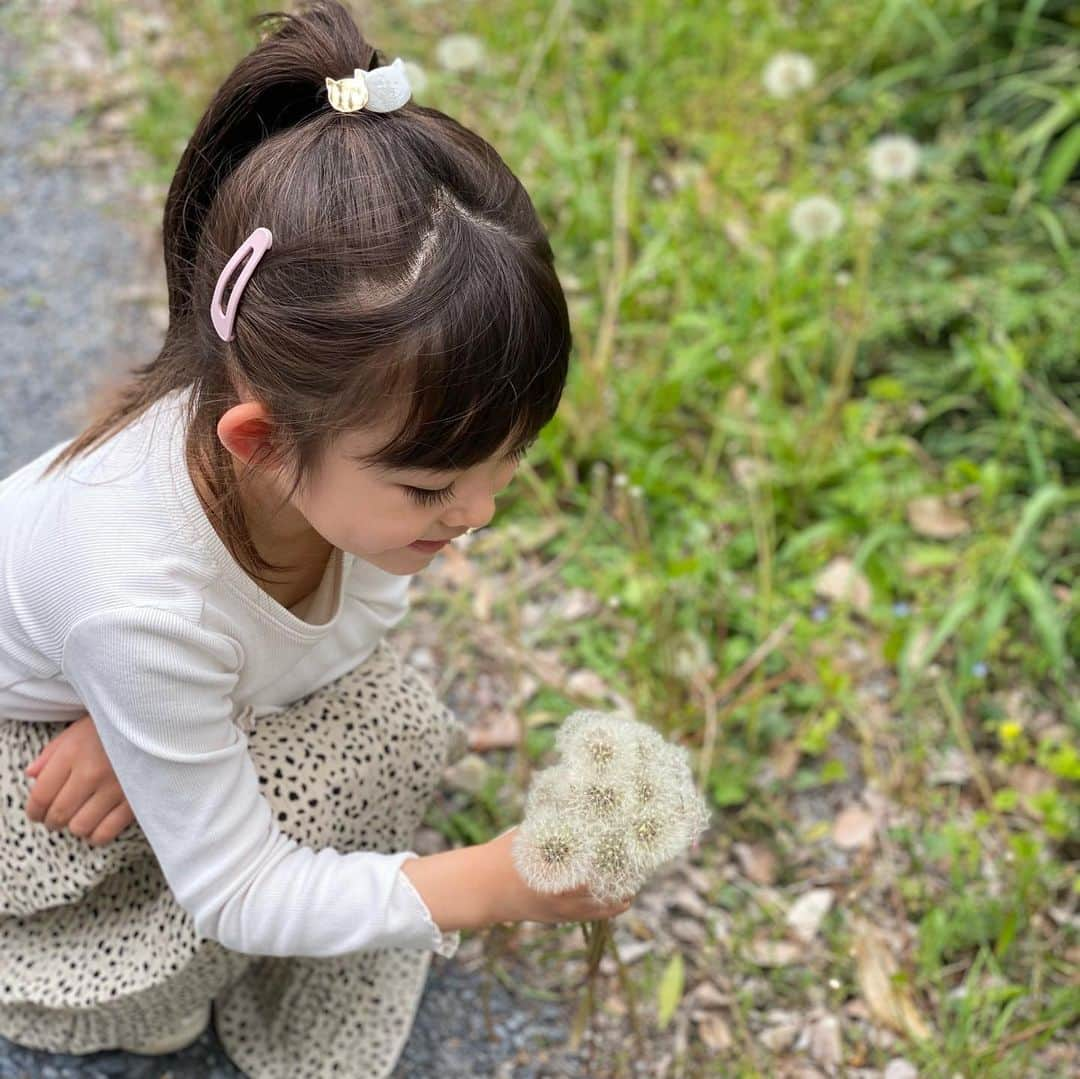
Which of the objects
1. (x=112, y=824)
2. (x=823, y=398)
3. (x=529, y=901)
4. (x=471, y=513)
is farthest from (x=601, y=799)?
(x=823, y=398)

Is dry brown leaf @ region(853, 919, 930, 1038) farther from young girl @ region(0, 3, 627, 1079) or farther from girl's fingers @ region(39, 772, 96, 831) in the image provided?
girl's fingers @ region(39, 772, 96, 831)

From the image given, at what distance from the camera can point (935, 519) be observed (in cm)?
209

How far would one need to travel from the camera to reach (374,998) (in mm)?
1467

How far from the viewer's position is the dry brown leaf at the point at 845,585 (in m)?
1.99

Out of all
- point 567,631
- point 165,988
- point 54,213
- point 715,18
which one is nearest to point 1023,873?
point 567,631

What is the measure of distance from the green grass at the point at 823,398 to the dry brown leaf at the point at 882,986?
0.04 m

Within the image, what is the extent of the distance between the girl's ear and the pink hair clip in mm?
60

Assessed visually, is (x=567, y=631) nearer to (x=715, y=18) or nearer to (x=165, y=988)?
(x=165, y=988)

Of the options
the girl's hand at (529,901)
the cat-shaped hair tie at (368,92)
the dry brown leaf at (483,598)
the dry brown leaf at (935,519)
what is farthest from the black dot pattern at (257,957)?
the dry brown leaf at (935,519)

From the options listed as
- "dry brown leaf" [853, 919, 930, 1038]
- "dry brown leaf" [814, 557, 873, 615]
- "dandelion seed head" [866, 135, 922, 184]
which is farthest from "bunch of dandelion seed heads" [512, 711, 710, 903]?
"dandelion seed head" [866, 135, 922, 184]

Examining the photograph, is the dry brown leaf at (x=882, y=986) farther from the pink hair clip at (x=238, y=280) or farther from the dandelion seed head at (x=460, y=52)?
the dandelion seed head at (x=460, y=52)

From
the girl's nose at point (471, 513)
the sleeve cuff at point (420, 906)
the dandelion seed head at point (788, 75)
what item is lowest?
the dandelion seed head at point (788, 75)

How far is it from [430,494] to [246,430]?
0.15 m

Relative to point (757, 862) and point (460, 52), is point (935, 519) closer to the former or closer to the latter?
point (757, 862)
